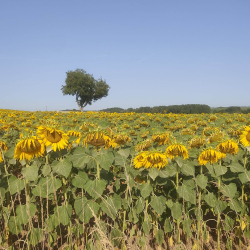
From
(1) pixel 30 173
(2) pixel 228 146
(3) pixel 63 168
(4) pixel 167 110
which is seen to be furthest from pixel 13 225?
(4) pixel 167 110

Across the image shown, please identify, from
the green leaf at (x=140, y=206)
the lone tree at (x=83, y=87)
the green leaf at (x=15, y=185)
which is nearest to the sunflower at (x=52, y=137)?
the green leaf at (x=15, y=185)

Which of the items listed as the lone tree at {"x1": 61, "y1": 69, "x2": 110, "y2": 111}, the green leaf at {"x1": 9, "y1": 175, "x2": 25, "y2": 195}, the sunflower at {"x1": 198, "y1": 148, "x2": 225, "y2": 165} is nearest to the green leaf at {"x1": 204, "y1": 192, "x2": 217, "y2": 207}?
the sunflower at {"x1": 198, "y1": 148, "x2": 225, "y2": 165}

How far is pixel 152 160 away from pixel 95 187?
699 millimetres

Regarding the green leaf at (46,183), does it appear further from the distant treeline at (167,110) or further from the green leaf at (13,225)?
the distant treeline at (167,110)

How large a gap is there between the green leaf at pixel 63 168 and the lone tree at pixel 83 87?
1990 inches

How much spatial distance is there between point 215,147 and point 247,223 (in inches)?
52.9

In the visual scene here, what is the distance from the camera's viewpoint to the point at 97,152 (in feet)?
7.77

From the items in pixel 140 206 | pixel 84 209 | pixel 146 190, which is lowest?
pixel 140 206

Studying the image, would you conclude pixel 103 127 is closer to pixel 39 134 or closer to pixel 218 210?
pixel 39 134

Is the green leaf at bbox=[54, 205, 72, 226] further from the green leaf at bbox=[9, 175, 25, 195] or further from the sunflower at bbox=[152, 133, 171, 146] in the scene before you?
the sunflower at bbox=[152, 133, 171, 146]

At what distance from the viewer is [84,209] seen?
7.57 ft

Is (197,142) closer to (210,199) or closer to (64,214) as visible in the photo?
(210,199)

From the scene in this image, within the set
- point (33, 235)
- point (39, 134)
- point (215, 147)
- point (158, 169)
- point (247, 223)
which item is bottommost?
point (247, 223)

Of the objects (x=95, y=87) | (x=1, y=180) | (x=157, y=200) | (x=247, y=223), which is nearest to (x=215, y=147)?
(x=157, y=200)
